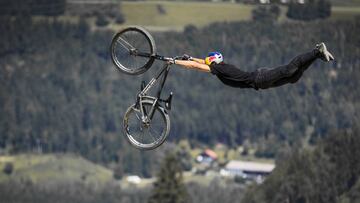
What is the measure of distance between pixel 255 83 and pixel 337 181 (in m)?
147

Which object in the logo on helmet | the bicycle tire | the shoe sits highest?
the logo on helmet

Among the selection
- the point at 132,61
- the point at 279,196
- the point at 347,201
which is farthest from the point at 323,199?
the point at 132,61

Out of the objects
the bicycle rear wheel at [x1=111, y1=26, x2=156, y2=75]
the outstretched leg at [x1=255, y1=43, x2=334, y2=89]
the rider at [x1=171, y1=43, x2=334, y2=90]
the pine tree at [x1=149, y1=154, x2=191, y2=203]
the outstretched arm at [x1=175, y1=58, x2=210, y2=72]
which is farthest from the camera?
the pine tree at [x1=149, y1=154, x2=191, y2=203]

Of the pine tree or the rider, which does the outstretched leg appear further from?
the pine tree

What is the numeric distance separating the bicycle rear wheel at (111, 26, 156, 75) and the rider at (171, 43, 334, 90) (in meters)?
1.81

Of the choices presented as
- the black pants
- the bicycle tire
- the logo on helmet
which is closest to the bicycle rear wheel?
the bicycle tire

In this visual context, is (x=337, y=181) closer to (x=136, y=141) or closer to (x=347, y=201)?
(x=347, y=201)

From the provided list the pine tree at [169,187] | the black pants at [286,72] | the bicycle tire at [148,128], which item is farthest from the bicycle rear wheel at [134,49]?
the pine tree at [169,187]

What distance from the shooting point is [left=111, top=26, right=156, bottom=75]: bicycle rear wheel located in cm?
5503

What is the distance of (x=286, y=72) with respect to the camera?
5234 centimetres

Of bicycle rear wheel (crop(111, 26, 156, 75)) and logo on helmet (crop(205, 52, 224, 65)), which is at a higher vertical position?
bicycle rear wheel (crop(111, 26, 156, 75))

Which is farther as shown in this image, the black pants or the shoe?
the black pants

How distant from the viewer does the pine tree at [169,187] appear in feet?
554

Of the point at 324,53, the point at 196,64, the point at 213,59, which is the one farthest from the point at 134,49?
the point at 324,53
